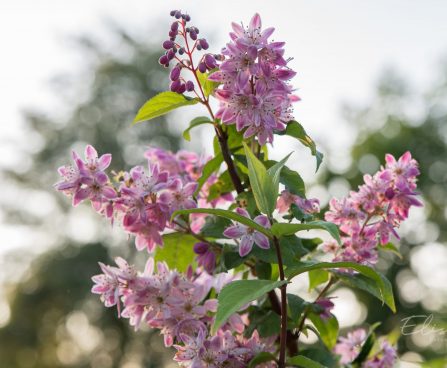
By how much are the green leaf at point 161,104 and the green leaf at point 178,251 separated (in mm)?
298

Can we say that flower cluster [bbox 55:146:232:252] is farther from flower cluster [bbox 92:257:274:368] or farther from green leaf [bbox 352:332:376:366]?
green leaf [bbox 352:332:376:366]

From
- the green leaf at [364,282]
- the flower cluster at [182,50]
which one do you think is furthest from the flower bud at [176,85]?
the green leaf at [364,282]

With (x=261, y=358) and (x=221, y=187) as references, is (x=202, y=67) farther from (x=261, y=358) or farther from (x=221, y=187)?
(x=261, y=358)

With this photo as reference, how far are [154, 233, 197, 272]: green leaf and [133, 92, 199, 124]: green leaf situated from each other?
30cm

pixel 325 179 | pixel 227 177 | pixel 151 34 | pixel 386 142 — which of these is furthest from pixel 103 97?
pixel 227 177

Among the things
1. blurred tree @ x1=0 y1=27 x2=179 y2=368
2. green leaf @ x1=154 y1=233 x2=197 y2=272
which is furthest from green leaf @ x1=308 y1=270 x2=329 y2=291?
blurred tree @ x1=0 y1=27 x2=179 y2=368

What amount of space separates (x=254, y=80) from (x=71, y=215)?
62.0ft

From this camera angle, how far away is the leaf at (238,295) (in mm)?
969

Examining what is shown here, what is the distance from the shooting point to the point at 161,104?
1.45 metres

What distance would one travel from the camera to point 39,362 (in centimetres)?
1970

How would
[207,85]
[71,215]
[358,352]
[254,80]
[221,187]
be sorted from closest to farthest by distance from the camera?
[254,80] → [207,85] → [221,187] → [358,352] → [71,215]

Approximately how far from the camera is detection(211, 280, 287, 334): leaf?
969 mm

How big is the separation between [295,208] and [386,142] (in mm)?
20208

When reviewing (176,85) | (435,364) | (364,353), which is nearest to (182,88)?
(176,85)
